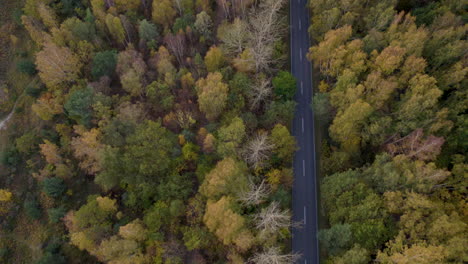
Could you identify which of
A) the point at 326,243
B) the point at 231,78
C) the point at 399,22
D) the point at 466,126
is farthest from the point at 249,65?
the point at 466,126

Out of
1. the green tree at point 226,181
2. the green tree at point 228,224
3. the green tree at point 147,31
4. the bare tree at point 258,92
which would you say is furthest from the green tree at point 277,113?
the green tree at point 147,31

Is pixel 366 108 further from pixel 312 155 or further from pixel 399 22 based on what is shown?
pixel 399 22

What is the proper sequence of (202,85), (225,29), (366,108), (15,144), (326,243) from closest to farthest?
1. (326,243)
2. (366,108)
3. (202,85)
4. (225,29)
5. (15,144)

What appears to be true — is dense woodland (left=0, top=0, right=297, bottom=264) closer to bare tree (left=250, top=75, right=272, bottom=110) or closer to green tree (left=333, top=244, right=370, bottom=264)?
bare tree (left=250, top=75, right=272, bottom=110)

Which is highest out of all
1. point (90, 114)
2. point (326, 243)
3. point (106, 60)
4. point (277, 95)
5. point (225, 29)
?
point (225, 29)

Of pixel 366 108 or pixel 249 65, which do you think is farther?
pixel 249 65
